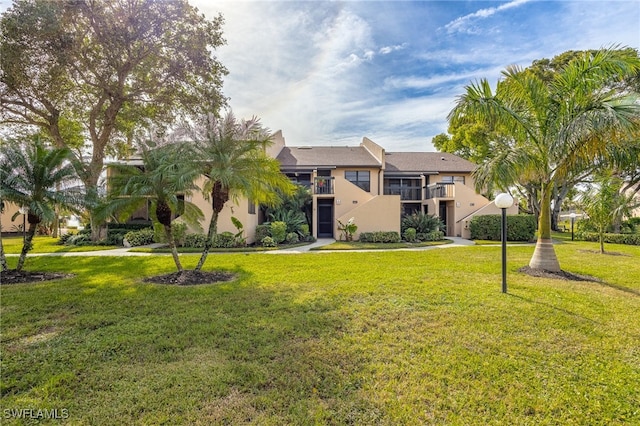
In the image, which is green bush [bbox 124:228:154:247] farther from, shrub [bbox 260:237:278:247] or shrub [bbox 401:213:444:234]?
shrub [bbox 401:213:444:234]

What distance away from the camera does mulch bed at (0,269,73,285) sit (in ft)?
27.3

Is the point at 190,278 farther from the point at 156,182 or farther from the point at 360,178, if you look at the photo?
the point at 360,178

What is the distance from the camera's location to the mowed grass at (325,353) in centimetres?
302

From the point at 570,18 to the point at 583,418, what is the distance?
1119 centimetres

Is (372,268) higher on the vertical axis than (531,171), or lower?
lower

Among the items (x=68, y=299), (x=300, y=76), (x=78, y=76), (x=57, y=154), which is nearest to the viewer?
(x=68, y=299)

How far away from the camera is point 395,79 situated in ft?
46.5

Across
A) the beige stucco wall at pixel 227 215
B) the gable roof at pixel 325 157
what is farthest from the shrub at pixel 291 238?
the gable roof at pixel 325 157

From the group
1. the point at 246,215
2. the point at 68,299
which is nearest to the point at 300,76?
the point at 246,215

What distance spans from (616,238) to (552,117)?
16109 millimetres

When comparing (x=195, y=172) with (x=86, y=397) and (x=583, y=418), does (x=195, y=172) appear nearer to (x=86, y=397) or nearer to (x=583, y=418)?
(x=86, y=397)

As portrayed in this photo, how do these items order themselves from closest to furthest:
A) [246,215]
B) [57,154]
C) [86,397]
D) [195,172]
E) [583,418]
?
1. [583,418]
2. [86,397]
3. [195,172]
4. [57,154]
5. [246,215]

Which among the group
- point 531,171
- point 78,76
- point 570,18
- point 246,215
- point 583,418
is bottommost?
point 583,418

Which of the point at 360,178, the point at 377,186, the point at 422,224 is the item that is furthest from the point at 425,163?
the point at 422,224
